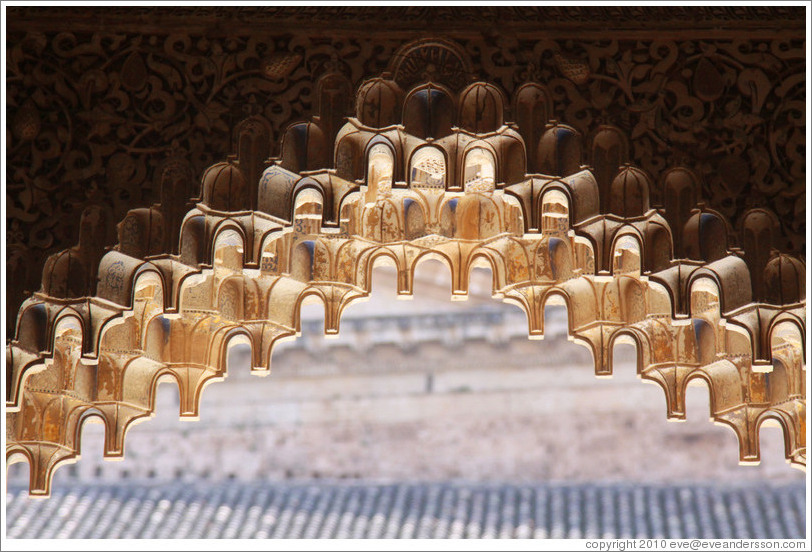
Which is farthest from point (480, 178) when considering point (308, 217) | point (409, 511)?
point (409, 511)

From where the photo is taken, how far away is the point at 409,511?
10.1m

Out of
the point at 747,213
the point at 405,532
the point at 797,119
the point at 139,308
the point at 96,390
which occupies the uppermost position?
the point at 797,119

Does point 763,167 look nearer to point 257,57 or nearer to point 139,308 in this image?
point 257,57

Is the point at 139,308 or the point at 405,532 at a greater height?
the point at 139,308

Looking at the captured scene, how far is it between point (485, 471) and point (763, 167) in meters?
7.42

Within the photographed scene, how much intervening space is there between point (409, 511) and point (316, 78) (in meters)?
7.12

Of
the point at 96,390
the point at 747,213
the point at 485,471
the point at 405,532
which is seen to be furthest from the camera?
the point at 485,471

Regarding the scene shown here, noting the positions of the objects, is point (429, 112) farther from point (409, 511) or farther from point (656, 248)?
point (409, 511)

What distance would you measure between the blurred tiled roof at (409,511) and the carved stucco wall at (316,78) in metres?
6.68

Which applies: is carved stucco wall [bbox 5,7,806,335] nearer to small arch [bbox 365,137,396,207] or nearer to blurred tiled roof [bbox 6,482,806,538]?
small arch [bbox 365,137,396,207]

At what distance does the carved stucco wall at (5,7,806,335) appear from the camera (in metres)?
3.35

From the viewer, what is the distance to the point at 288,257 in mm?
4238

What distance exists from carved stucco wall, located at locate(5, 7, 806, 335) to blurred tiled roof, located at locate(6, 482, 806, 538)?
668 cm

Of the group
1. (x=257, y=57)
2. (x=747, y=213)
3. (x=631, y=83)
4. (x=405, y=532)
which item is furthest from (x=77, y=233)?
(x=405, y=532)
